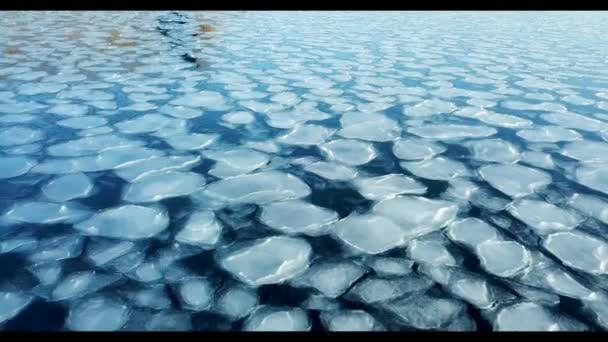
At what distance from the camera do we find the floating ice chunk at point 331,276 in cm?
92

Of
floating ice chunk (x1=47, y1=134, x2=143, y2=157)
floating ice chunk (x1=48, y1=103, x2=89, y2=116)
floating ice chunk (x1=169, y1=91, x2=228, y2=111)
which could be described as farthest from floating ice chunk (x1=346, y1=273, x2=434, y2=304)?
floating ice chunk (x1=48, y1=103, x2=89, y2=116)

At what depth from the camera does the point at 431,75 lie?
2.85 meters

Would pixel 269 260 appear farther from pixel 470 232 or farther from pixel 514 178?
pixel 514 178

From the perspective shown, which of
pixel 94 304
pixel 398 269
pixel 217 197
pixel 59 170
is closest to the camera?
pixel 94 304

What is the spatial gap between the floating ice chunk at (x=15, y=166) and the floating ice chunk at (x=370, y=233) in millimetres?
1066

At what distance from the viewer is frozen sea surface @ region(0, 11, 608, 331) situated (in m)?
0.87

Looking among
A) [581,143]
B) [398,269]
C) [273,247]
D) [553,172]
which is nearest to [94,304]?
[273,247]

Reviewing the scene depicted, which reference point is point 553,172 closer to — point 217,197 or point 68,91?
point 217,197

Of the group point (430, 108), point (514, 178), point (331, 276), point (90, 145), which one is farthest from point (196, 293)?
point (430, 108)

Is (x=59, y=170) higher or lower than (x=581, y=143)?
lower

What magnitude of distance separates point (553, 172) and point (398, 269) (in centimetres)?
83

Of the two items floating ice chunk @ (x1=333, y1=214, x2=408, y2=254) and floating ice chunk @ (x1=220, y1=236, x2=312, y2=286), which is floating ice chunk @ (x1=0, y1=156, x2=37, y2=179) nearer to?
floating ice chunk @ (x1=220, y1=236, x2=312, y2=286)

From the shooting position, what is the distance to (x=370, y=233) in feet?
3.64

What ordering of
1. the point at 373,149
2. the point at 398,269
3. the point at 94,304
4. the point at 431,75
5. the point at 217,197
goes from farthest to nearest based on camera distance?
1. the point at 431,75
2. the point at 373,149
3. the point at 217,197
4. the point at 398,269
5. the point at 94,304
